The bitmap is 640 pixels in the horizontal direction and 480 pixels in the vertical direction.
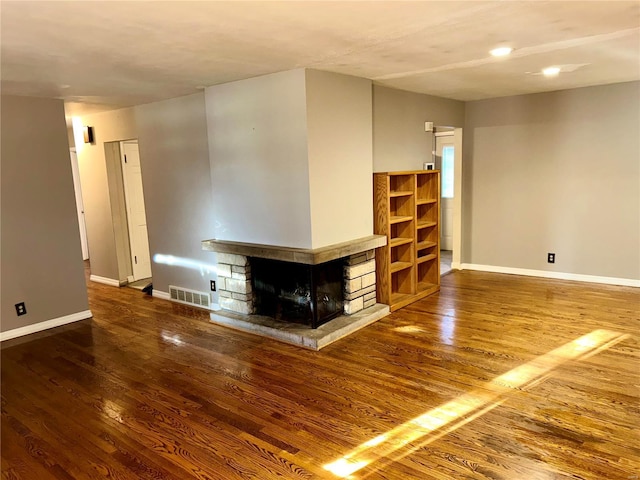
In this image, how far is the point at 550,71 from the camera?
4.18 meters

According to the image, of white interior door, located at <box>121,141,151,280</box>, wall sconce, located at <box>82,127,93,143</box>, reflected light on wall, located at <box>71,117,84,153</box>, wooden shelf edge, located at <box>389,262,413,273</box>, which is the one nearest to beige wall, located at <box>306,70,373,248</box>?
wooden shelf edge, located at <box>389,262,413,273</box>

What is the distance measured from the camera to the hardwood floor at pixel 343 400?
2.29m

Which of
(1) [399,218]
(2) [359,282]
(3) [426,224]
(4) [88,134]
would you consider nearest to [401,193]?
(1) [399,218]

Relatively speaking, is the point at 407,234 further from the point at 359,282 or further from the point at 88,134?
the point at 88,134

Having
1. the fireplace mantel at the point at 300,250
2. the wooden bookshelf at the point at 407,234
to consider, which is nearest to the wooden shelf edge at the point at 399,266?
the wooden bookshelf at the point at 407,234

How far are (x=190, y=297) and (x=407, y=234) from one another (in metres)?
2.57

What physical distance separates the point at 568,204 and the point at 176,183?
4701 millimetres

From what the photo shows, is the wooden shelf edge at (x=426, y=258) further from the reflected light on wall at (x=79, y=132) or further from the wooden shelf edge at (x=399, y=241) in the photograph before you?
the reflected light on wall at (x=79, y=132)

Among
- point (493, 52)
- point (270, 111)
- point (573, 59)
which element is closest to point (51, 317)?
point (270, 111)

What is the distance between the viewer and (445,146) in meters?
7.10

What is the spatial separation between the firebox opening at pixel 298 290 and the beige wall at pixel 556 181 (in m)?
2.92

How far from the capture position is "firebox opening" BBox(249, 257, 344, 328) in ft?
13.0

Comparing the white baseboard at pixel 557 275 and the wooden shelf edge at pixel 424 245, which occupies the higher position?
the wooden shelf edge at pixel 424 245

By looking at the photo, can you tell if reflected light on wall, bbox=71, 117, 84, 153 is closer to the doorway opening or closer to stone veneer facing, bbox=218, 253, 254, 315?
stone veneer facing, bbox=218, 253, 254, 315
